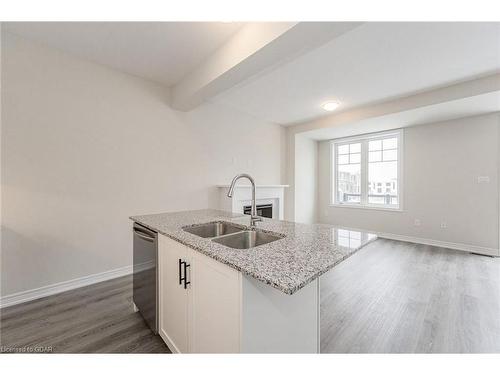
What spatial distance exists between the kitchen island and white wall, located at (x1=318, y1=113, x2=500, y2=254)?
387 cm

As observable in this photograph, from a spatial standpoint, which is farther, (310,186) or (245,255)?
(310,186)

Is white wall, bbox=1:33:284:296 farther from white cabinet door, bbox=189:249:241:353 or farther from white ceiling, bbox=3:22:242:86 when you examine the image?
white cabinet door, bbox=189:249:241:353

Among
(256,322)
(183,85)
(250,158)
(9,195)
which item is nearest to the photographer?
(256,322)

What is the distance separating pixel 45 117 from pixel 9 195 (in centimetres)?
83

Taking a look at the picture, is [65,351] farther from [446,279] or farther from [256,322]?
[446,279]

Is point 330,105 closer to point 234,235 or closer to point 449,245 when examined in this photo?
point 234,235

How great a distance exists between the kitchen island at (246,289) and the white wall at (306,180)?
3.75 metres

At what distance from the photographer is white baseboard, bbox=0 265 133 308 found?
6.59 ft

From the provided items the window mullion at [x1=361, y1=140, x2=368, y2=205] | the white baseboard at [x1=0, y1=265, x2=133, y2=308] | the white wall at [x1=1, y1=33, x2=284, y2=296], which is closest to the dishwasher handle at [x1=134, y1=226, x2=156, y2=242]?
the white wall at [x1=1, y1=33, x2=284, y2=296]

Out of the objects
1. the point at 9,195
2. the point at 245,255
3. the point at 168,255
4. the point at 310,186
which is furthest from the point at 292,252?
the point at 310,186

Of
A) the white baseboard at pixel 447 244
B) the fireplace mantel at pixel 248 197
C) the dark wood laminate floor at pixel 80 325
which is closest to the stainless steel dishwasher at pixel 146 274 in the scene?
the dark wood laminate floor at pixel 80 325

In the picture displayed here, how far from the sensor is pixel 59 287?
225 centimetres

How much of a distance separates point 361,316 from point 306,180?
152 inches
